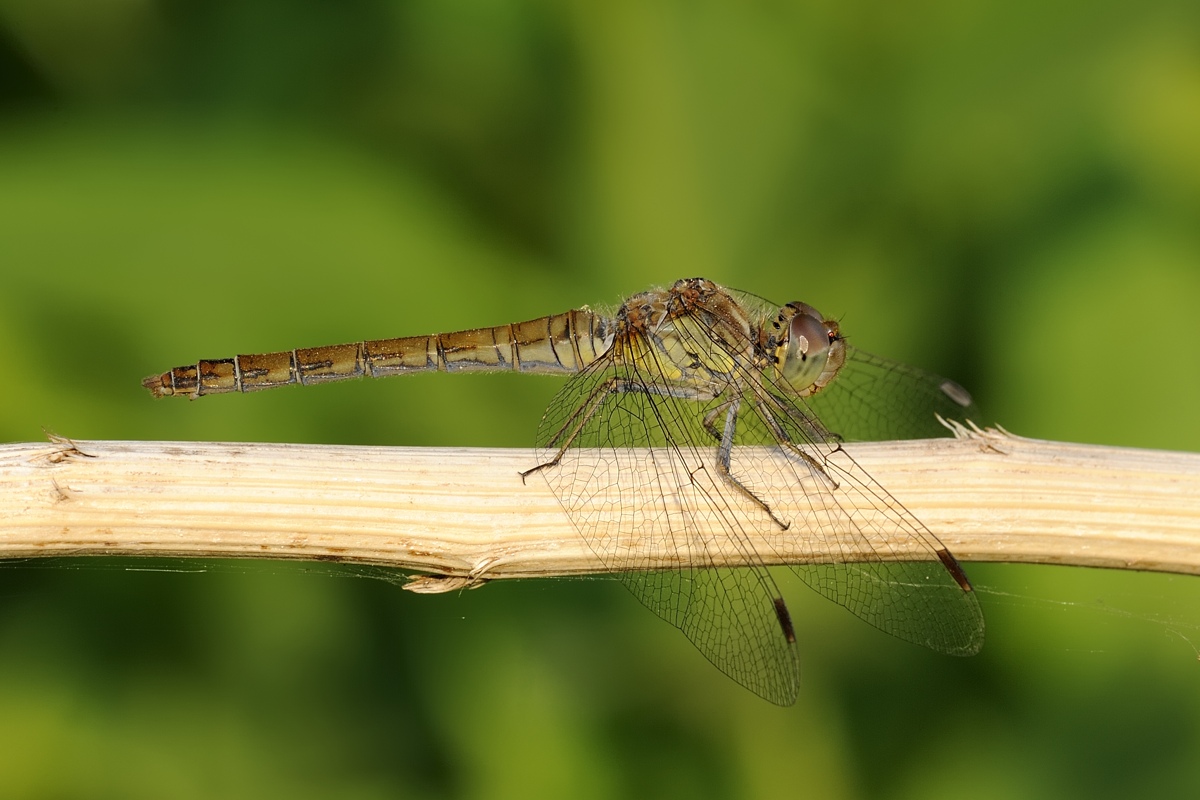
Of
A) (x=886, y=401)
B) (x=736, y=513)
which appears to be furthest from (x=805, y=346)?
(x=736, y=513)

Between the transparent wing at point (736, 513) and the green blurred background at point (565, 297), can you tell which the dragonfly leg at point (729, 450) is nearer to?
the transparent wing at point (736, 513)

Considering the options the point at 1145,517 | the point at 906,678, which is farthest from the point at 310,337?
the point at 1145,517

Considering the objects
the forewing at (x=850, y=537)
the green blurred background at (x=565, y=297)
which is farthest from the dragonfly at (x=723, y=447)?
the green blurred background at (x=565, y=297)

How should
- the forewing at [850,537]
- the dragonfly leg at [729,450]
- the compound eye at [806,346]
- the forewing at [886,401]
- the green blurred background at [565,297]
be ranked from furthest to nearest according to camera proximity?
the forewing at [886,401] < the compound eye at [806,346] < the green blurred background at [565,297] < the dragonfly leg at [729,450] < the forewing at [850,537]

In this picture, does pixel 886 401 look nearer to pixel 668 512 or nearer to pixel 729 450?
pixel 729 450

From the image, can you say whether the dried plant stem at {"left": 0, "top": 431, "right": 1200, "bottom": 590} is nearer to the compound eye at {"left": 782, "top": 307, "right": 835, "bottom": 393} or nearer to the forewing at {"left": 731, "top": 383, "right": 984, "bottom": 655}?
the forewing at {"left": 731, "top": 383, "right": 984, "bottom": 655}

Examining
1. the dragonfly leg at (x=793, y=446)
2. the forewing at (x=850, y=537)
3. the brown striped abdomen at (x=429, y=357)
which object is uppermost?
the brown striped abdomen at (x=429, y=357)
